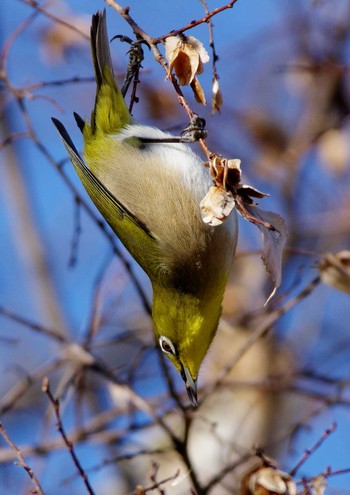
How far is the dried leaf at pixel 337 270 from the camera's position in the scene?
2990 millimetres

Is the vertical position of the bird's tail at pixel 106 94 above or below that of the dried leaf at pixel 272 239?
above

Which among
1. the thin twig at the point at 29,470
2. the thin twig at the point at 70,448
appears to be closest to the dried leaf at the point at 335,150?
the thin twig at the point at 70,448

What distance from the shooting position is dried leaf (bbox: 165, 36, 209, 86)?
2.29 meters

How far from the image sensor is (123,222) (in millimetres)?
3453

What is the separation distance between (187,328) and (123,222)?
585 mm

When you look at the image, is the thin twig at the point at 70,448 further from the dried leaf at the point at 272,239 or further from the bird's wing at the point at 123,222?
the bird's wing at the point at 123,222

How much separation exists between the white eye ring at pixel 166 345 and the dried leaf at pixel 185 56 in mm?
1404

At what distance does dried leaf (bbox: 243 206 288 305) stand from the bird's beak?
3.88 feet

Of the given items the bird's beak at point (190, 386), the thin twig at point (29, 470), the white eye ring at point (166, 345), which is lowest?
the thin twig at point (29, 470)

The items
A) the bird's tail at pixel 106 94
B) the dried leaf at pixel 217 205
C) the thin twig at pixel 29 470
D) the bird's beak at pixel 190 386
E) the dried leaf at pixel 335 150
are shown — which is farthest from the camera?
the dried leaf at pixel 335 150

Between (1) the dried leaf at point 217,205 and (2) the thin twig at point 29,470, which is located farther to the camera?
(2) the thin twig at point 29,470

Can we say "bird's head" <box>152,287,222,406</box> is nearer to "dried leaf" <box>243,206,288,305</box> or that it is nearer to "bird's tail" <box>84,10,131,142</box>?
"bird's tail" <box>84,10,131,142</box>

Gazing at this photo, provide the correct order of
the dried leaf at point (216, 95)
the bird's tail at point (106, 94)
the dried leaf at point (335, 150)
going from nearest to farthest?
1. the dried leaf at point (216, 95)
2. the bird's tail at point (106, 94)
3. the dried leaf at point (335, 150)

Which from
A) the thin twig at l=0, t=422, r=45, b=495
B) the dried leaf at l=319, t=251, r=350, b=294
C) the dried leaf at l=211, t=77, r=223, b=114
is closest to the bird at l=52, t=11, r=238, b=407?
the dried leaf at l=319, t=251, r=350, b=294
